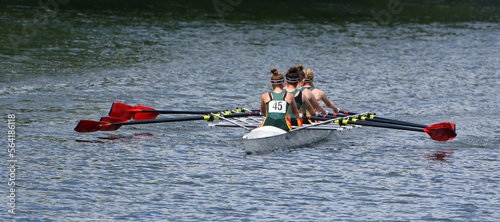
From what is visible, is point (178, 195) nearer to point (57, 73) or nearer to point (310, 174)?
point (310, 174)

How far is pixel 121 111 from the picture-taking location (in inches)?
825

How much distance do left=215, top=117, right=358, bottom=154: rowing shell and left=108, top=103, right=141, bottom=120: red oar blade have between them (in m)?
3.33

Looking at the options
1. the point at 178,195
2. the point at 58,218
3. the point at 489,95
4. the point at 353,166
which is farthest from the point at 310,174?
the point at 489,95

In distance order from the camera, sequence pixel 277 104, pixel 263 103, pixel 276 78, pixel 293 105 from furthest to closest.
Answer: pixel 293 105 < pixel 263 103 < pixel 277 104 < pixel 276 78

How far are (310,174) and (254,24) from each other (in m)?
33.5

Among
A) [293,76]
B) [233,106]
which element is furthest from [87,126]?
[233,106]

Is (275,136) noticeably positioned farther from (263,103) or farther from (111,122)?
(111,122)

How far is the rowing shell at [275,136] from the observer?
56.6 ft

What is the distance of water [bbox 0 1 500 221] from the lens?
14.3m

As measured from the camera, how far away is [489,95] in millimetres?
28594

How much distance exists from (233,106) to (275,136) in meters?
8.40

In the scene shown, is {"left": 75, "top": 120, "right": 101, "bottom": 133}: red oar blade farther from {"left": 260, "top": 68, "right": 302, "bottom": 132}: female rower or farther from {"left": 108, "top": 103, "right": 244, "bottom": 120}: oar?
{"left": 260, "top": 68, "right": 302, "bottom": 132}: female rower

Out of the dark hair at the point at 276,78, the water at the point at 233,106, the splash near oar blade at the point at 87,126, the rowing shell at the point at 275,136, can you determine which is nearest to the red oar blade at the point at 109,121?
the splash near oar blade at the point at 87,126

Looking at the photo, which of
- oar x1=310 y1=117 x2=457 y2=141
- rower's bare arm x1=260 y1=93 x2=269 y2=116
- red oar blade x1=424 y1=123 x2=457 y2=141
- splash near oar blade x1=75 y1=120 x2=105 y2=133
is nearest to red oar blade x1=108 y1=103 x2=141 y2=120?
splash near oar blade x1=75 y1=120 x2=105 y2=133
